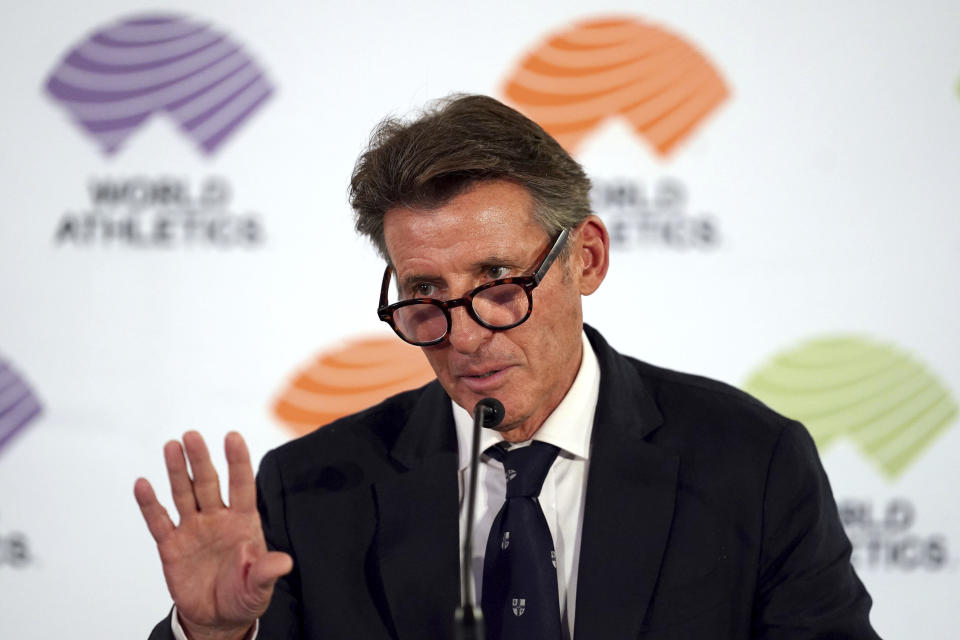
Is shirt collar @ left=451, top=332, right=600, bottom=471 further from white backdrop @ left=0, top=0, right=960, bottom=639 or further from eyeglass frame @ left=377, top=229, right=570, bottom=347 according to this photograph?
white backdrop @ left=0, top=0, right=960, bottom=639

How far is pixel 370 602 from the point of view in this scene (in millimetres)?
1651

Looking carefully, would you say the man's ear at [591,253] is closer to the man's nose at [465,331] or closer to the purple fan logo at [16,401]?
the man's nose at [465,331]

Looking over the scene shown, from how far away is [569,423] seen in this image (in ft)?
5.68

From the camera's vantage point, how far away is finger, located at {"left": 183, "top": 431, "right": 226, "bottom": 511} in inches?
53.4

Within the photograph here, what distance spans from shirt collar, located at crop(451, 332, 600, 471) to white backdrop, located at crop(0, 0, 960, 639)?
64 cm

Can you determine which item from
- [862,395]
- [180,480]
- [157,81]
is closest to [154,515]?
[180,480]

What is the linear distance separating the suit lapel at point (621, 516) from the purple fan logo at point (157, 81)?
1.32 m

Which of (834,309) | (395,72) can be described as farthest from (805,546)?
(395,72)

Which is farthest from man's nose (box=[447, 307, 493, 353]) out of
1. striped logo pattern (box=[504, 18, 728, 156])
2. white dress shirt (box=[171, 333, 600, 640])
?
striped logo pattern (box=[504, 18, 728, 156])

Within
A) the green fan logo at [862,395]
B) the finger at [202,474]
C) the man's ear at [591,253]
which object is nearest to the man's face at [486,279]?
the man's ear at [591,253]

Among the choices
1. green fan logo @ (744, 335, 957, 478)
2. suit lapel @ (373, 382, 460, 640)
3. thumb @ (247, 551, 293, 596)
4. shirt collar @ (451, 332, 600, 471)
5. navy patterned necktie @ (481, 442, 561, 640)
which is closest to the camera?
thumb @ (247, 551, 293, 596)

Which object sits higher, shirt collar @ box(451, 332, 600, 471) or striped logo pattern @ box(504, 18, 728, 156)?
striped logo pattern @ box(504, 18, 728, 156)

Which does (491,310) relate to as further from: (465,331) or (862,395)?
(862,395)

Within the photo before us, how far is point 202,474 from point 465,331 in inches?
19.0
